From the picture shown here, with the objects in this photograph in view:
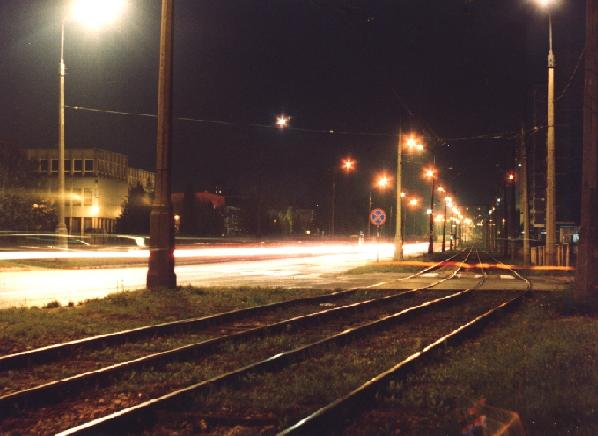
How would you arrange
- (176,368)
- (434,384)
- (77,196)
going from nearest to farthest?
(434,384)
(176,368)
(77,196)

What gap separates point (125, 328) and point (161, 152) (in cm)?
587

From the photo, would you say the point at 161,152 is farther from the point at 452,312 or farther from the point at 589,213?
the point at 589,213

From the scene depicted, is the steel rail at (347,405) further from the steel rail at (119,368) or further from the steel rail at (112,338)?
the steel rail at (112,338)

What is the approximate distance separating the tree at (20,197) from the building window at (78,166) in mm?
28568

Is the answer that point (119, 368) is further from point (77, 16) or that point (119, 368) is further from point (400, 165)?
point (400, 165)

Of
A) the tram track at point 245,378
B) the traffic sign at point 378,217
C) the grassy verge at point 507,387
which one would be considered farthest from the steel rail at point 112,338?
the traffic sign at point 378,217

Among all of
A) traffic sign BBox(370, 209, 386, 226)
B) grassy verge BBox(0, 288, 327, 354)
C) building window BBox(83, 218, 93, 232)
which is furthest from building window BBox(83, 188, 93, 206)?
grassy verge BBox(0, 288, 327, 354)

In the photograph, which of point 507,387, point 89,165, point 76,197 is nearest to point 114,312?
point 507,387

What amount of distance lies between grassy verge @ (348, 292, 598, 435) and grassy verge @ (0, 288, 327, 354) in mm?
5738

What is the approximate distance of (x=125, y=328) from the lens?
11.8 meters

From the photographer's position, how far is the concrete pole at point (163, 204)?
53.6ft

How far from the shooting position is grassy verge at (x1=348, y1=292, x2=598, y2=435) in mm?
5762

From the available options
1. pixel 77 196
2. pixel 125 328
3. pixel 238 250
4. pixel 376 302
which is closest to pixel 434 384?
pixel 125 328

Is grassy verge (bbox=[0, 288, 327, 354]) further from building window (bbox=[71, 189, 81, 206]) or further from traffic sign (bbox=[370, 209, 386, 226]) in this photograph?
building window (bbox=[71, 189, 81, 206])
